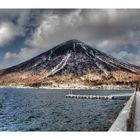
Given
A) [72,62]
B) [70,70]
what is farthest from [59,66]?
[72,62]

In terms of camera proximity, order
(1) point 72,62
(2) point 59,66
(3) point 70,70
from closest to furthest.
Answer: (2) point 59,66
(3) point 70,70
(1) point 72,62

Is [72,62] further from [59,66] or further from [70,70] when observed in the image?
[59,66]

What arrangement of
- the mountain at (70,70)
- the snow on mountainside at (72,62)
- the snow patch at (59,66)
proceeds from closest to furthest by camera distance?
the snow on mountainside at (72,62) → the mountain at (70,70) → the snow patch at (59,66)

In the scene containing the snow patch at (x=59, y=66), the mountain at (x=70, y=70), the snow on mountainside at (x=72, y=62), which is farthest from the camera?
the snow patch at (x=59, y=66)

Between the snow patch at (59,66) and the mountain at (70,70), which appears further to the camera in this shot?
the snow patch at (59,66)

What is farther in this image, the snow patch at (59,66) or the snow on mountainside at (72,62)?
the snow patch at (59,66)

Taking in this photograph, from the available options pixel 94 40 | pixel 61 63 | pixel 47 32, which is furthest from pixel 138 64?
pixel 61 63

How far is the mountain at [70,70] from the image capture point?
12016 mm

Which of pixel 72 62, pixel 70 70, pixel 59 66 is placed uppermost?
pixel 72 62

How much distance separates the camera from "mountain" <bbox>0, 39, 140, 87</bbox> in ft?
39.4

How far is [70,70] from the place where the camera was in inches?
525

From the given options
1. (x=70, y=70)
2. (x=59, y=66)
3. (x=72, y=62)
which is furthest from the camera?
(x=72, y=62)

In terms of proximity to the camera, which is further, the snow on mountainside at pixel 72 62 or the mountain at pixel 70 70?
the mountain at pixel 70 70
